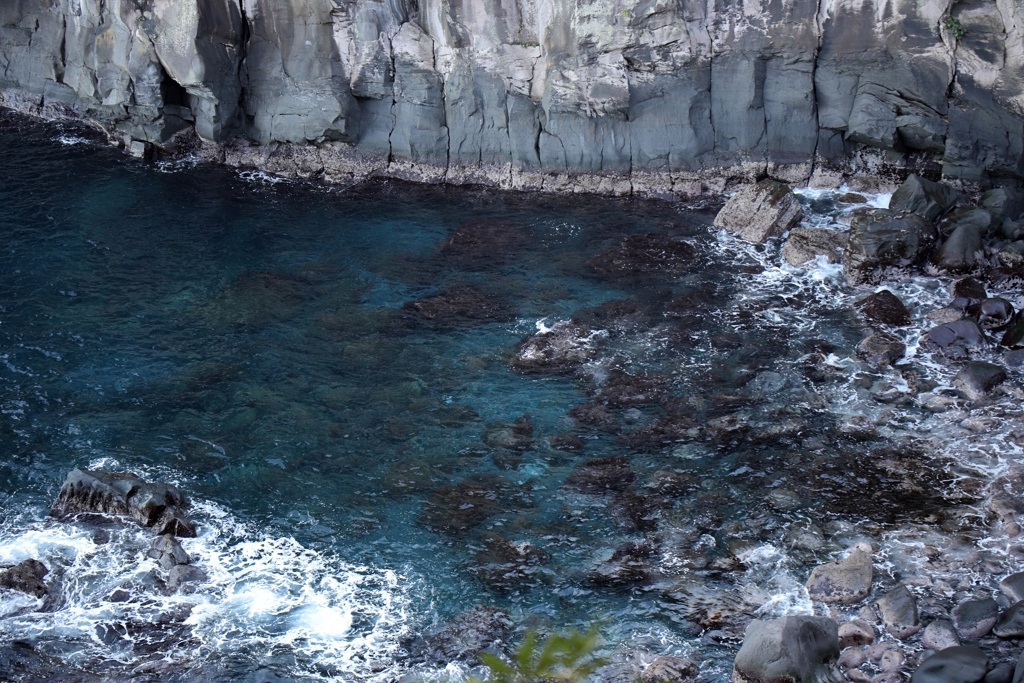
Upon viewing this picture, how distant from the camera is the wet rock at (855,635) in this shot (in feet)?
43.3

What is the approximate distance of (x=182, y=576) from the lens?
48.6ft

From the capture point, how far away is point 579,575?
1470cm

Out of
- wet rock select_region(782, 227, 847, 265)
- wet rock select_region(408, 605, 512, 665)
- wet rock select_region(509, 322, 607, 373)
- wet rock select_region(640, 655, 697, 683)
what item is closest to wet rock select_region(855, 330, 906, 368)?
wet rock select_region(782, 227, 847, 265)

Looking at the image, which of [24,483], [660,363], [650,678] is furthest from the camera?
[660,363]

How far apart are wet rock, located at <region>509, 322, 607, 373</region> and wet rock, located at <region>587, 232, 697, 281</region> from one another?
8.17 ft

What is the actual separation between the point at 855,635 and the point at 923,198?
43.4ft

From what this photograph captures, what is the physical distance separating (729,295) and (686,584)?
8.91 m

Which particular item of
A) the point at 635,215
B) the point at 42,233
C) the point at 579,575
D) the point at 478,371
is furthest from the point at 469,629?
the point at 42,233

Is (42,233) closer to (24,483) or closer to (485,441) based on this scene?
(24,483)

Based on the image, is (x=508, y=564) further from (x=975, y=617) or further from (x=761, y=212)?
(x=761, y=212)

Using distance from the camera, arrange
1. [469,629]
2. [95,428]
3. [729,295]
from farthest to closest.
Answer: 1. [729,295]
2. [95,428]
3. [469,629]

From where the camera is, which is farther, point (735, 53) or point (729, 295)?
point (735, 53)

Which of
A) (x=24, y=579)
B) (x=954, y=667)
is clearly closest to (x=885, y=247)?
(x=954, y=667)

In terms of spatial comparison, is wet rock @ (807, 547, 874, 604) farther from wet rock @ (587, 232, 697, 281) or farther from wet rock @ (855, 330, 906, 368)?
wet rock @ (587, 232, 697, 281)
